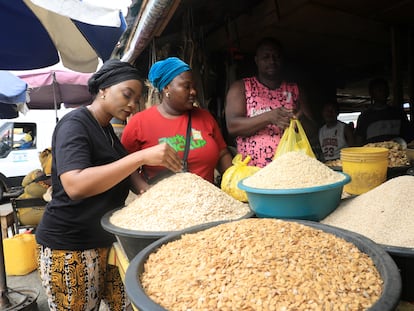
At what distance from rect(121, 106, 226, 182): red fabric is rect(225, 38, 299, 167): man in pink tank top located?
212mm

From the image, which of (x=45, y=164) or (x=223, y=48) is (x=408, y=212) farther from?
(x=45, y=164)

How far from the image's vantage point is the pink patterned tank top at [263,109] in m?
1.79

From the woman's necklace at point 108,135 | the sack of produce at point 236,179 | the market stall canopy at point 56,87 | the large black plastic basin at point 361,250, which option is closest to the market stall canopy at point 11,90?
the market stall canopy at point 56,87

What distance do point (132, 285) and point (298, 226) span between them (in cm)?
49

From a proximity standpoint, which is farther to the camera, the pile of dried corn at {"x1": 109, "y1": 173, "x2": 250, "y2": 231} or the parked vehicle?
the parked vehicle

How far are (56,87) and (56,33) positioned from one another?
210 inches

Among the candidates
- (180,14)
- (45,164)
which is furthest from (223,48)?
(45,164)

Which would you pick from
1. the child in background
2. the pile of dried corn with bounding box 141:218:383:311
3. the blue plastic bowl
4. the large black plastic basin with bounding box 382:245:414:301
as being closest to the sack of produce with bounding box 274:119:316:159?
the blue plastic bowl

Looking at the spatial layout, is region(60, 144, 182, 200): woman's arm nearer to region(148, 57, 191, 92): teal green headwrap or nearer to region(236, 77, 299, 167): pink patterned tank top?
region(148, 57, 191, 92): teal green headwrap

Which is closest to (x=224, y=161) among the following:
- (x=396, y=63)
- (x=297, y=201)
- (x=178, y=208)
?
(x=178, y=208)

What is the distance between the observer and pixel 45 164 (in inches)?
153

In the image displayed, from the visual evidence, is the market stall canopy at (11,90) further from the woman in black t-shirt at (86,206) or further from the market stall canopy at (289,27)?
the woman in black t-shirt at (86,206)

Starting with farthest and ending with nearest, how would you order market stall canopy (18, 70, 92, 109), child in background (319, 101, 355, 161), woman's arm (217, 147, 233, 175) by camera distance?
market stall canopy (18, 70, 92, 109) < child in background (319, 101, 355, 161) < woman's arm (217, 147, 233, 175)

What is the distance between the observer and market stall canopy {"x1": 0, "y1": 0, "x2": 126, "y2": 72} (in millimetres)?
1575
